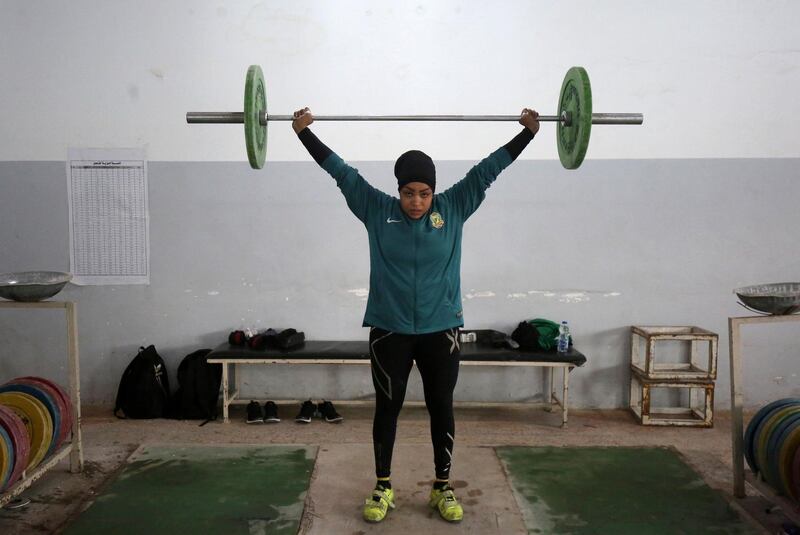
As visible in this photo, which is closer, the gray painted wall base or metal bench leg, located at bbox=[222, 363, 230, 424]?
metal bench leg, located at bbox=[222, 363, 230, 424]

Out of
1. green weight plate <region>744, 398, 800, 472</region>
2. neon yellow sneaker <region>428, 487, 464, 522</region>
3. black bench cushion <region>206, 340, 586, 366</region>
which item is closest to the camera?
neon yellow sneaker <region>428, 487, 464, 522</region>

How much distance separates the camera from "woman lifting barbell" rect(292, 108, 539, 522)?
191 centimetres

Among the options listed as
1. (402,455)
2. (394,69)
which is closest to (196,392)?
(402,455)

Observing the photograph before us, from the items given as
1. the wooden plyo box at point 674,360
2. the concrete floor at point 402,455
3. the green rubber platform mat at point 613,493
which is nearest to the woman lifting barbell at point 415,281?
the concrete floor at point 402,455

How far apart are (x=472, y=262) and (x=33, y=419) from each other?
2.16 m

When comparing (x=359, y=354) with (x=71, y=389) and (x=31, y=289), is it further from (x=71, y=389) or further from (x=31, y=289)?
(x=31, y=289)

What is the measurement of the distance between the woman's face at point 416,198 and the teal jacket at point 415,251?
0.03 meters

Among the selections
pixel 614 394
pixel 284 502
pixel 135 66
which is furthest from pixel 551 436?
pixel 135 66

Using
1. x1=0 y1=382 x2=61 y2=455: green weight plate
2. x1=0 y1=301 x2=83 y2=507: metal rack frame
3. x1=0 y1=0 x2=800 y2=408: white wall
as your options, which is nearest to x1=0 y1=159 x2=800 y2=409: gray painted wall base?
x1=0 y1=0 x2=800 y2=408: white wall

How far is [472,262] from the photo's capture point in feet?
10.7

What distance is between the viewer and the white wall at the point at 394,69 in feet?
10.3

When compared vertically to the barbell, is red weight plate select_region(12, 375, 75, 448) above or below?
below

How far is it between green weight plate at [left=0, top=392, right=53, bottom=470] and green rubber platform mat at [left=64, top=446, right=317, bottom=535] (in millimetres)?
278

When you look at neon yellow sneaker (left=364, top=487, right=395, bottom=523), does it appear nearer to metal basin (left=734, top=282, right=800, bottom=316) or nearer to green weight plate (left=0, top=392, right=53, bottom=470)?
green weight plate (left=0, top=392, right=53, bottom=470)
